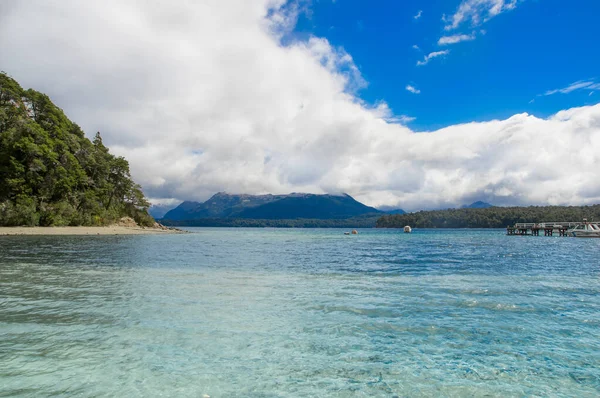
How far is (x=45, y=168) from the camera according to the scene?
69.2 meters

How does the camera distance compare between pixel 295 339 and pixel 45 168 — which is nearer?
pixel 295 339

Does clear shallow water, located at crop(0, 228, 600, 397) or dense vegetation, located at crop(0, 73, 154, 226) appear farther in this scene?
dense vegetation, located at crop(0, 73, 154, 226)

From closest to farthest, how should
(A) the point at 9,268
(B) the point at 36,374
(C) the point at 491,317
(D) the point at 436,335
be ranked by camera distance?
(B) the point at 36,374 → (D) the point at 436,335 → (C) the point at 491,317 → (A) the point at 9,268

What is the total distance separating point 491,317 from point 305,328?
6.42m

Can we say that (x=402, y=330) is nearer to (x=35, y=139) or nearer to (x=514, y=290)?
(x=514, y=290)

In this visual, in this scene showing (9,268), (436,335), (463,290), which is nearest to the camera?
(436,335)

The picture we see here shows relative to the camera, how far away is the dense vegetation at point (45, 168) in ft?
217

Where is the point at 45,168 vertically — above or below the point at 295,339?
above

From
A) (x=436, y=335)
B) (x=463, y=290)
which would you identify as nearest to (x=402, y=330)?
(x=436, y=335)

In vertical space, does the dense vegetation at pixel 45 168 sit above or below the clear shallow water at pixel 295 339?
above

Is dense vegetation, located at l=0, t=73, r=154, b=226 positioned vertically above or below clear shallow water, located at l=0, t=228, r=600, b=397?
above

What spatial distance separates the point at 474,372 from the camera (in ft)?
23.4

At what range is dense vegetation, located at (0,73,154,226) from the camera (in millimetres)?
66250

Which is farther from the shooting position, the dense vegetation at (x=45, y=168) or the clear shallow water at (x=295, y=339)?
the dense vegetation at (x=45, y=168)
